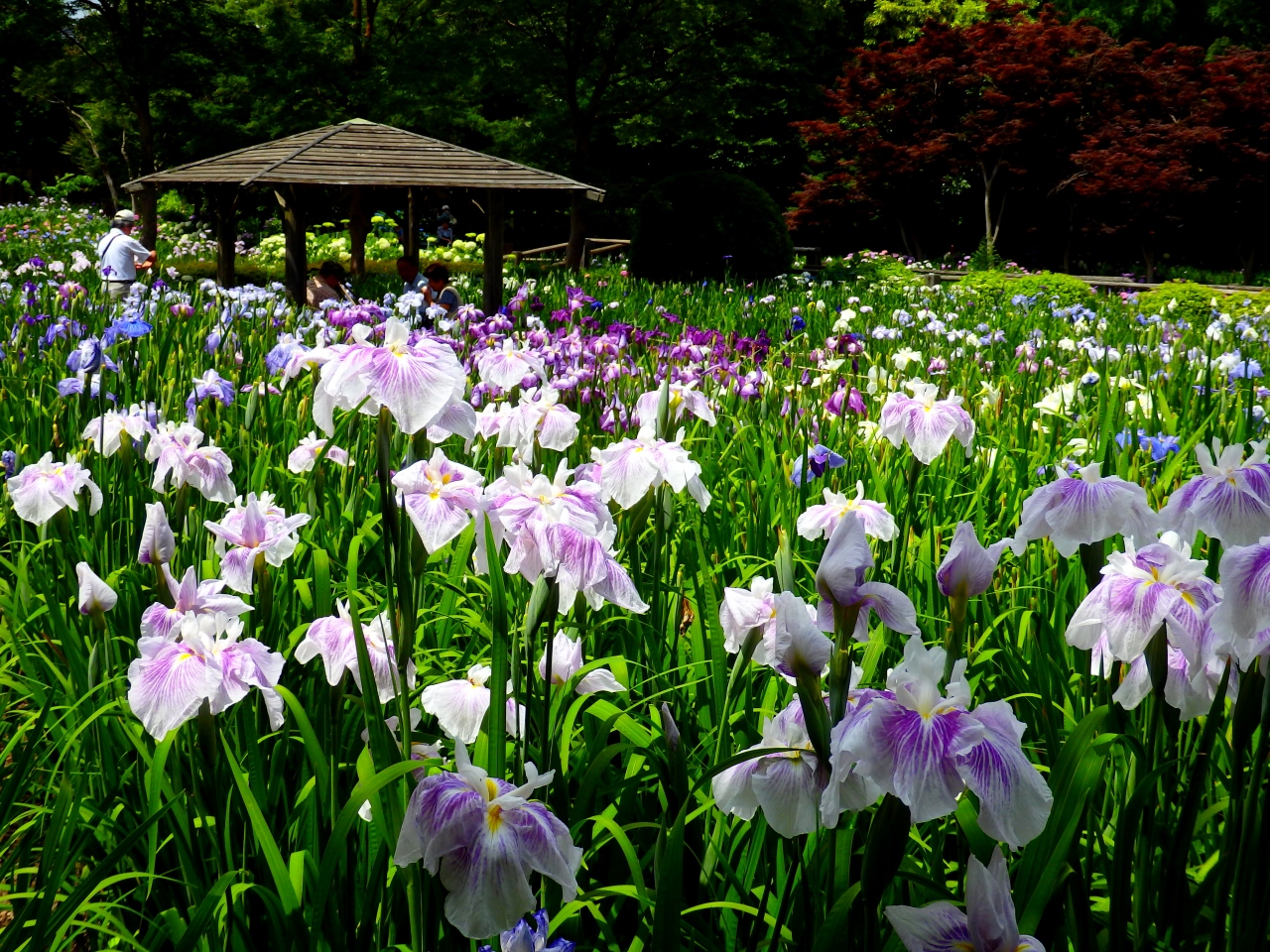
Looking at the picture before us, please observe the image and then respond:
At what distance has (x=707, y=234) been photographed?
51.5 feet

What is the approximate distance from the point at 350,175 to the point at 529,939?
10.5m

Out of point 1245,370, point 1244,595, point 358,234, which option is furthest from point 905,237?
point 1244,595

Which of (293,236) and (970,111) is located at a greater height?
(970,111)

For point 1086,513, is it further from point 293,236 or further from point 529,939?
point 293,236

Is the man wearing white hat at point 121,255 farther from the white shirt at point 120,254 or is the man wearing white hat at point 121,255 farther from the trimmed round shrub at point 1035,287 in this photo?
the trimmed round shrub at point 1035,287

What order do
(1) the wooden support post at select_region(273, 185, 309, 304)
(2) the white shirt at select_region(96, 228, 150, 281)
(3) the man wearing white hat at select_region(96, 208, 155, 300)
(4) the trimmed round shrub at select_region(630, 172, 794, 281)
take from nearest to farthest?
1. (3) the man wearing white hat at select_region(96, 208, 155, 300)
2. (2) the white shirt at select_region(96, 228, 150, 281)
3. (1) the wooden support post at select_region(273, 185, 309, 304)
4. (4) the trimmed round shrub at select_region(630, 172, 794, 281)

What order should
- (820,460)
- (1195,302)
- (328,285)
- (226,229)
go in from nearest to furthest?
(820,460) < (328,285) < (226,229) < (1195,302)

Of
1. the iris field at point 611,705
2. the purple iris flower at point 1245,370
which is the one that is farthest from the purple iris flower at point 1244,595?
the purple iris flower at point 1245,370

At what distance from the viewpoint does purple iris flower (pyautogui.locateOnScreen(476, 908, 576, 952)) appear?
104 cm

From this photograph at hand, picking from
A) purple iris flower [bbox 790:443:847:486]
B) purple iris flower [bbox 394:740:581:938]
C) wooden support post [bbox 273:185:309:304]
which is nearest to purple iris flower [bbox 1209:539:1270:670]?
purple iris flower [bbox 394:740:581:938]

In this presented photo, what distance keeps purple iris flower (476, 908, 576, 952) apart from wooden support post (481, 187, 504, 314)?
10360 millimetres

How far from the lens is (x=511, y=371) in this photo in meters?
2.58

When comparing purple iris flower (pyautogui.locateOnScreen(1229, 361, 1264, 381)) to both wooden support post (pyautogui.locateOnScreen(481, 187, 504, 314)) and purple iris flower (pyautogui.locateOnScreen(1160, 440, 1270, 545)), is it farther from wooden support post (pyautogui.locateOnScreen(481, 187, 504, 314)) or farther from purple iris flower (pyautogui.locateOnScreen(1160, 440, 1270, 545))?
wooden support post (pyautogui.locateOnScreen(481, 187, 504, 314))

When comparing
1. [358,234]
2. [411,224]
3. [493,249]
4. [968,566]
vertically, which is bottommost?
[968,566]
